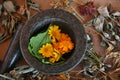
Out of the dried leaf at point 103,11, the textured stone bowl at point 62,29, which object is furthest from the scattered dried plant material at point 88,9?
the textured stone bowl at point 62,29

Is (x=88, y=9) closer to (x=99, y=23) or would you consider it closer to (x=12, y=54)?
(x=99, y=23)

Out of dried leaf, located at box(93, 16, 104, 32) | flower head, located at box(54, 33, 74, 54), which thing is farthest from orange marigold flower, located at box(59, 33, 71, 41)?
dried leaf, located at box(93, 16, 104, 32)

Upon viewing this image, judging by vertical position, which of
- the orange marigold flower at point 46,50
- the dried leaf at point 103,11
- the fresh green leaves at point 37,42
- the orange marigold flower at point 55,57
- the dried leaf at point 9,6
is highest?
the dried leaf at point 9,6

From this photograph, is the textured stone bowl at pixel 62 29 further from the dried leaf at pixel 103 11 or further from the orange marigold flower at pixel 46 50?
the dried leaf at pixel 103 11

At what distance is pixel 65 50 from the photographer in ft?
3.13

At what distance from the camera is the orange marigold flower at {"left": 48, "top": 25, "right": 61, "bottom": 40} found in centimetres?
97

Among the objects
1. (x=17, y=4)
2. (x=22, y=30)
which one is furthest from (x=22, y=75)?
(x=17, y=4)

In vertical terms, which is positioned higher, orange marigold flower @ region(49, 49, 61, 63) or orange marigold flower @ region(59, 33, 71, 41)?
orange marigold flower @ region(59, 33, 71, 41)

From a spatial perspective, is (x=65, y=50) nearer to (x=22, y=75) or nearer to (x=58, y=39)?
(x=58, y=39)

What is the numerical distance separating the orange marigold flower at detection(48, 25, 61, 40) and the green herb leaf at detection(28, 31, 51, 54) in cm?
1

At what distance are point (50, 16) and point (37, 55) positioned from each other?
13 centimetres

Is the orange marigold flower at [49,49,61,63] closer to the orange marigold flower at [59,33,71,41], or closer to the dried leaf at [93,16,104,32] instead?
the orange marigold flower at [59,33,71,41]

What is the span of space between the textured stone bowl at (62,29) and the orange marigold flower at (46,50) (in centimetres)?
3

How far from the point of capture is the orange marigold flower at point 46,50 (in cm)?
95
